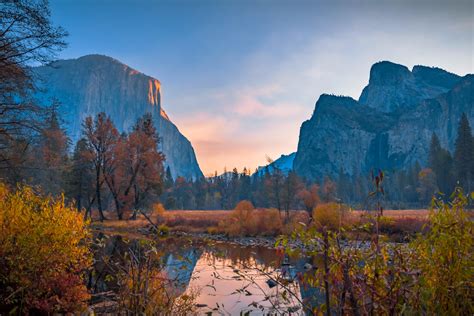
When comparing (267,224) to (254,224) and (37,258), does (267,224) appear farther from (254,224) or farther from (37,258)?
(37,258)

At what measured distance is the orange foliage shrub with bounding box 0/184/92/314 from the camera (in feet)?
26.6

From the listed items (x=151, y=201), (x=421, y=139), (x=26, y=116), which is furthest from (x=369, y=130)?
(x=26, y=116)

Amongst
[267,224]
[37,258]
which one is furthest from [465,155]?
[37,258]

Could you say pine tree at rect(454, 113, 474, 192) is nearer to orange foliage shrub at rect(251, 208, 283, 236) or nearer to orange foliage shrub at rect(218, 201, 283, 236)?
orange foliage shrub at rect(251, 208, 283, 236)

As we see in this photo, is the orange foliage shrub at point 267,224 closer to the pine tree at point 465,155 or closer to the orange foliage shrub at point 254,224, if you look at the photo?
the orange foliage shrub at point 254,224

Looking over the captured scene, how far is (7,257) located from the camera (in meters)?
8.12

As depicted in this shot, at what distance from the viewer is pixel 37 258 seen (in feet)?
26.8

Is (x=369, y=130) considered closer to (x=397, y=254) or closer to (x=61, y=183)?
(x=61, y=183)

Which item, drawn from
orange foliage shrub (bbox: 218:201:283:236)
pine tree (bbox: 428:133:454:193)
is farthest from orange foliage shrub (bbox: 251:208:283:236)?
pine tree (bbox: 428:133:454:193)

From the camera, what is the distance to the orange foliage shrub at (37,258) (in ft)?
26.6

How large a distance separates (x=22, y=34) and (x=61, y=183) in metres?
34.3

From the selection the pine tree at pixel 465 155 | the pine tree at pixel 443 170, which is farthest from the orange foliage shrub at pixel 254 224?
the pine tree at pixel 443 170

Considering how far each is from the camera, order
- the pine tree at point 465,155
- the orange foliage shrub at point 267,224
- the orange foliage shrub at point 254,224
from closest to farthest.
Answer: the orange foliage shrub at point 267,224, the orange foliage shrub at point 254,224, the pine tree at point 465,155

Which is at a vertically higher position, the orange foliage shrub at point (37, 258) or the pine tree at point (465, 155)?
the pine tree at point (465, 155)
